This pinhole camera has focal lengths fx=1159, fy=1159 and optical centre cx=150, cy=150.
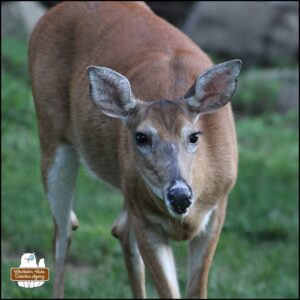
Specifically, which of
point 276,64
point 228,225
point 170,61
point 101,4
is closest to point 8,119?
point 228,225

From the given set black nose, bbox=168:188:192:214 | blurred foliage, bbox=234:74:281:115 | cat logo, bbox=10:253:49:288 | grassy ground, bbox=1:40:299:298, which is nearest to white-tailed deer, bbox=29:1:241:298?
black nose, bbox=168:188:192:214

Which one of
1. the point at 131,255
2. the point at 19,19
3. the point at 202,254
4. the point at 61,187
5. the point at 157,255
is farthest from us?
the point at 19,19

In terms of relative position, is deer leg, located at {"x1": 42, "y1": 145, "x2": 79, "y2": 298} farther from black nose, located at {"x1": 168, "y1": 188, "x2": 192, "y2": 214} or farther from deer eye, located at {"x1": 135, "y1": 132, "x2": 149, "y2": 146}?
black nose, located at {"x1": 168, "y1": 188, "x2": 192, "y2": 214}

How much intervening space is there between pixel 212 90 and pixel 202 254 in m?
1.20

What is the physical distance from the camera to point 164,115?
622cm

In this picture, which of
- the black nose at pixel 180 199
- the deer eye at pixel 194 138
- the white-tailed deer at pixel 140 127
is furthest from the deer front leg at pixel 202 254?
the black nose at pixel 180 199

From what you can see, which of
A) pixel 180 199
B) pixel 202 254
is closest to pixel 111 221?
pixel 202 254

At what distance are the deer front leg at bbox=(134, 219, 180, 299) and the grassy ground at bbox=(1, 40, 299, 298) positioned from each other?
1.36 meters

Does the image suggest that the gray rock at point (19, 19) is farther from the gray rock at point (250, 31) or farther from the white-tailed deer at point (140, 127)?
the white-tailed deer at point (140, 127)

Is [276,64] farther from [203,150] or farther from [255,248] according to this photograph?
[203,150]

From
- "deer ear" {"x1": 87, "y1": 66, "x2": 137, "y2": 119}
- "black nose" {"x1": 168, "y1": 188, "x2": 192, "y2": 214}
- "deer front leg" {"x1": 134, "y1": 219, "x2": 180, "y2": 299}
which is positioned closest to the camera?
"black nose" {"x1": 168, "y1": 188, "x2": 192, "y2": 214}

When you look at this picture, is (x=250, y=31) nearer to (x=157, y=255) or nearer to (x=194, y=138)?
(x=157, y=255)

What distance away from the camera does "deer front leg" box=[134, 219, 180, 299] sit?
22.5 ft

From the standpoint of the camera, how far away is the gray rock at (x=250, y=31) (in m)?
15.9
